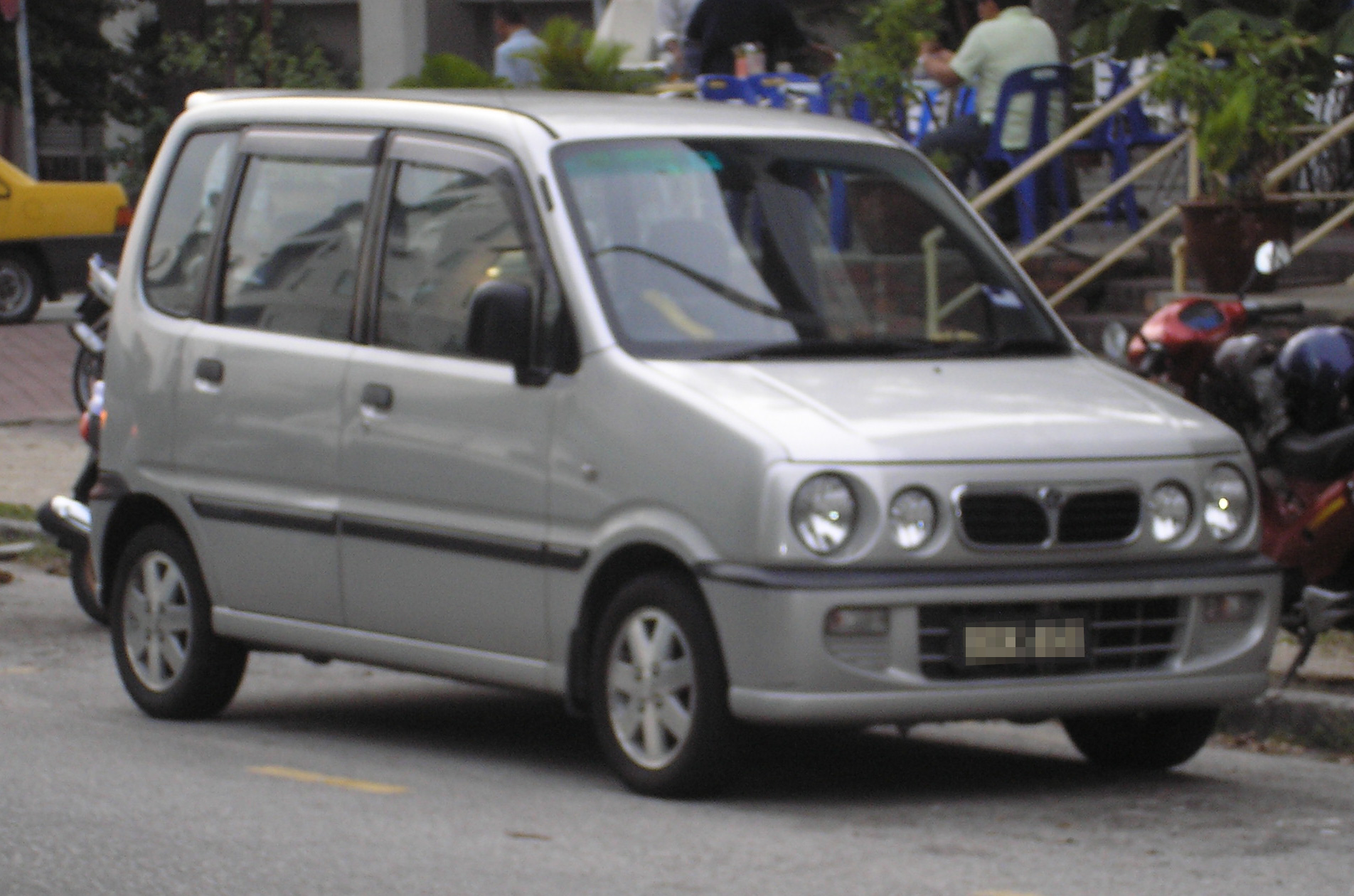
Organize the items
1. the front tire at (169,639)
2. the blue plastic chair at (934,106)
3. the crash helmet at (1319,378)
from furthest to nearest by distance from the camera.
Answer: the blue plastic chair at (934,106), the front tire at (169,639), the crash helmet at (1319,378)

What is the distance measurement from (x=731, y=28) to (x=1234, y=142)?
402cm

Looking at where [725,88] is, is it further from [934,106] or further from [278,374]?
[278,374]

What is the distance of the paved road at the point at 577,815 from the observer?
19.1 feet

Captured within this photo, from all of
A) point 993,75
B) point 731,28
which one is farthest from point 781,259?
point 731,28

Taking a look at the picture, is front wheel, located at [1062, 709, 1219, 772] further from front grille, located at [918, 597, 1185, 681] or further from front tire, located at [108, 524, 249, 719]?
front tire, located at [108, 524, 249, 719]

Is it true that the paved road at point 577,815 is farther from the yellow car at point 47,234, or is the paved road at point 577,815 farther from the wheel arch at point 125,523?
the yellow car at point 47,234

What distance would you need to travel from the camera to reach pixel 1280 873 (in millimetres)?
5902

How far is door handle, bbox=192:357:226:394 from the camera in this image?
814 centimetres

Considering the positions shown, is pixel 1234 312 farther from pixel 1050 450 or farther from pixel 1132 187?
pixel 1132 187

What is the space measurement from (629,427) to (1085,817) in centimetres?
149

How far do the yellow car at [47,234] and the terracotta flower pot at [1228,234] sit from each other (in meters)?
15.4

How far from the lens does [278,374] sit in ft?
26.0

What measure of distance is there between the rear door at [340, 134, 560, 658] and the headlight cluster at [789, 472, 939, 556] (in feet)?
3.00

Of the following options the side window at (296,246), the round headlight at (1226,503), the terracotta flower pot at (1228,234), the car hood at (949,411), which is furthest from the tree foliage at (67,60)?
the round headlight at (1226,503)
